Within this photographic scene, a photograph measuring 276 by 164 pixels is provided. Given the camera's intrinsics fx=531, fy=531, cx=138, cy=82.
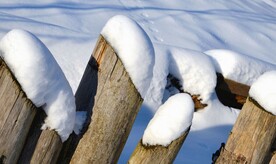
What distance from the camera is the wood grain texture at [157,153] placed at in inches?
68.2

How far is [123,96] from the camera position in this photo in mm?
1626

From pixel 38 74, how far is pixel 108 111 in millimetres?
273

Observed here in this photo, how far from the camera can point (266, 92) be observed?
1841mm

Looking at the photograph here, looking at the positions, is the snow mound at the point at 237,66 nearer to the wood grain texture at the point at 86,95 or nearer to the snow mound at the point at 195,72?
the snow mound at the point at 195,72

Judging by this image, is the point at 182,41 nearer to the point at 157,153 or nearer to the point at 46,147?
the point at 157,153

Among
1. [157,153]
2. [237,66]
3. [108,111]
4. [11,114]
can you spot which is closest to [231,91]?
[237,66]

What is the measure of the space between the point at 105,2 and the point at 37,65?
2.97 metres

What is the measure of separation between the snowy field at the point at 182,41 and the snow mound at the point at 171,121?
106 millimetres

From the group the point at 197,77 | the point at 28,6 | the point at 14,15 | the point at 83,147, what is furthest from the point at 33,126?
the point at 28,6

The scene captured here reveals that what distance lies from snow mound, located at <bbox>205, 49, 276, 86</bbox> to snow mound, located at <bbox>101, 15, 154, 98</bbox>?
72 centimetres

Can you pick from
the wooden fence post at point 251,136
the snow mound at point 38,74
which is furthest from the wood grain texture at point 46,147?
the wooden fence post at point 251,136

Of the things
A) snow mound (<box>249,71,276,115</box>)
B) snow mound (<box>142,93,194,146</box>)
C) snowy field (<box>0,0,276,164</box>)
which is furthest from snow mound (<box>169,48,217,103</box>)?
snow mound (<box>142,93,194,146</box>)

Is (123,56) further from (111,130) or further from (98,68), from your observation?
(111,130)

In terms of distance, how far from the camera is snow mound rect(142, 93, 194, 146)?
5.52 feet
